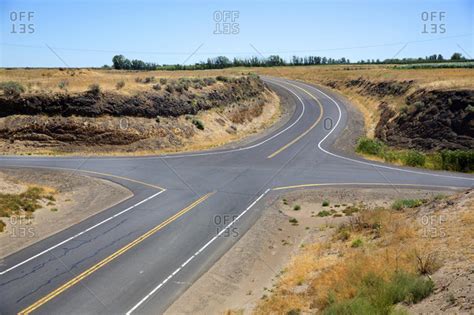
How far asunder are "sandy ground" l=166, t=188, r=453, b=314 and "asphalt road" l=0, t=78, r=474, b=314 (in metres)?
0.56

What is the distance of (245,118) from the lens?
2403 inches

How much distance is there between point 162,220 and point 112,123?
25.2 metres

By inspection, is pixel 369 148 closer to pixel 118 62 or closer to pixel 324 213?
pixel 324 213

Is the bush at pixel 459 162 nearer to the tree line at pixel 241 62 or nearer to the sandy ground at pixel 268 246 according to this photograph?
the sandy ground at pixel 268 246

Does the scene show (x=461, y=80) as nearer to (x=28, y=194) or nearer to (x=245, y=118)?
(x=245, y=118)

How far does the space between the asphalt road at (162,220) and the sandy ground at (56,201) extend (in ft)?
2.77

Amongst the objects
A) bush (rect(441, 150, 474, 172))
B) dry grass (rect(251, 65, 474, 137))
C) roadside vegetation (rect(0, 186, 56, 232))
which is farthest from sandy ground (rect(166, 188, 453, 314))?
dry grass (rect(251, 65, 474, 137))

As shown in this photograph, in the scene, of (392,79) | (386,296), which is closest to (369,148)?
(386,296)

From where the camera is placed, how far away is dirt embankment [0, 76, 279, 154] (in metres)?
44.5

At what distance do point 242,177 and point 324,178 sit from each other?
5.41 m

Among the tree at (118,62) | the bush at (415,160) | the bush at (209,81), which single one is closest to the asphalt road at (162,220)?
the bush at (415,160)

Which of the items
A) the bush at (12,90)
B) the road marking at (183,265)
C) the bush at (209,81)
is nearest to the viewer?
the road marking at (183,265)

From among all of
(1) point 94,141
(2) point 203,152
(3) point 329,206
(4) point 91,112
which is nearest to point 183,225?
(3) point 329,206

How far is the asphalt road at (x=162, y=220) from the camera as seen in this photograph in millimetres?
15836
